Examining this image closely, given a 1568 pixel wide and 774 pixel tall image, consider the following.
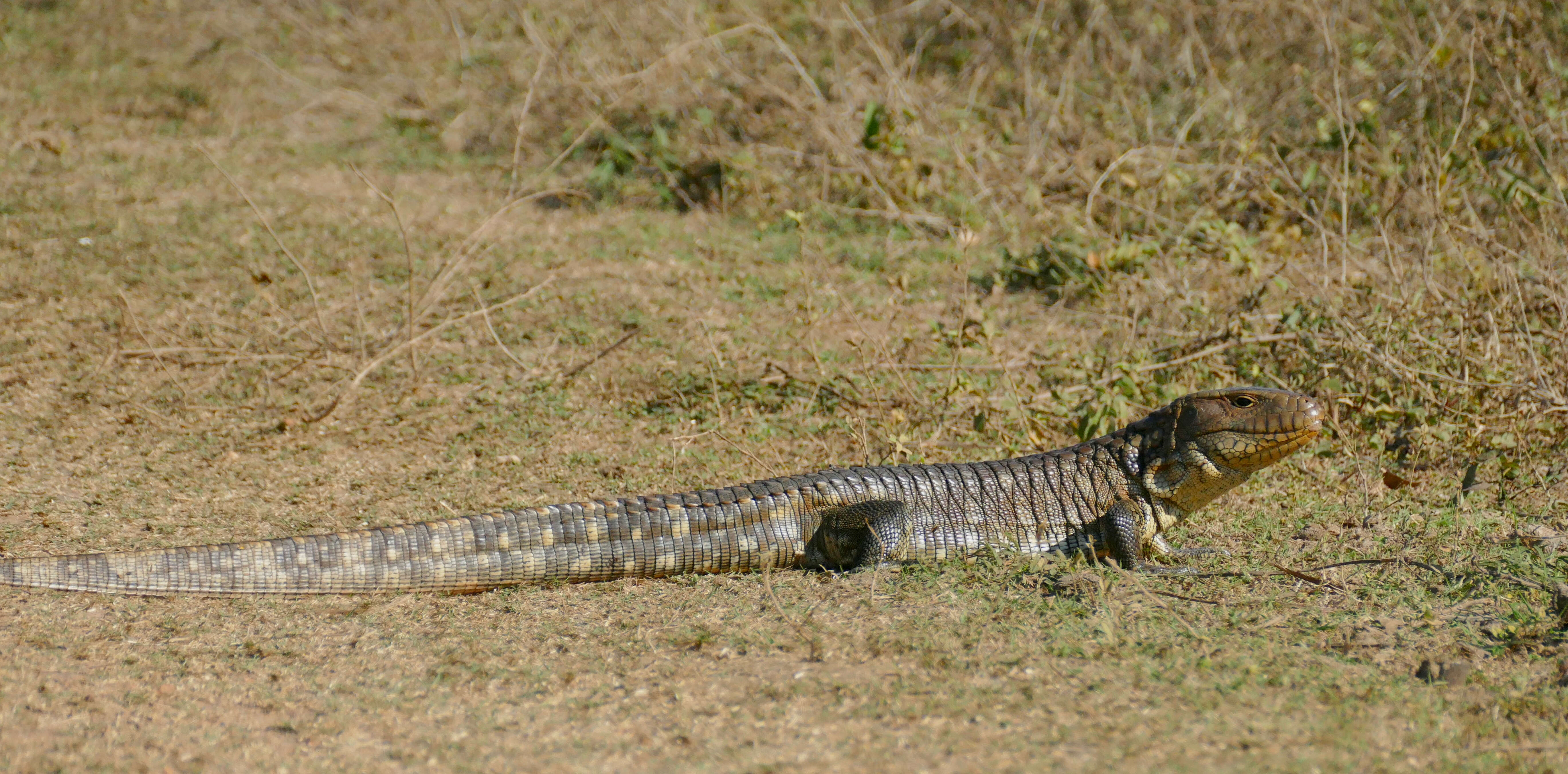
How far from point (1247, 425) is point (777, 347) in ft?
10.6

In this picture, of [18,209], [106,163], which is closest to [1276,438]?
[18,209]

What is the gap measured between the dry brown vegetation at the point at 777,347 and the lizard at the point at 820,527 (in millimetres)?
154

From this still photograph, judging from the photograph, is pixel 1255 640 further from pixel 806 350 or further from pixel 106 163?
pixel 106 163

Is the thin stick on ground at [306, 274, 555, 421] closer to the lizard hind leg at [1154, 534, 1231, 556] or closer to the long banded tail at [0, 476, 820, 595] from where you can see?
the long banded tail at [0, 476, 820, 595]

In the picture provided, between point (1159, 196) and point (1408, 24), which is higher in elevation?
point (1408, 24)

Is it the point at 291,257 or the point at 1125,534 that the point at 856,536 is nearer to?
the point at 1125,534

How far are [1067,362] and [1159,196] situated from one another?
2721 millimetres

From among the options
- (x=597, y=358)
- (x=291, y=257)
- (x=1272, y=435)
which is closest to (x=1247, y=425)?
(x=1272, y=435)

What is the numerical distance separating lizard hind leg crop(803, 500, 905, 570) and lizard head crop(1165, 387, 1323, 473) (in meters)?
1.35

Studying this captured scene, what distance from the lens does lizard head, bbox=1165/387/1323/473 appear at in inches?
199

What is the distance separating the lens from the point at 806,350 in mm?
7410

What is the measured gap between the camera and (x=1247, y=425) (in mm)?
5121

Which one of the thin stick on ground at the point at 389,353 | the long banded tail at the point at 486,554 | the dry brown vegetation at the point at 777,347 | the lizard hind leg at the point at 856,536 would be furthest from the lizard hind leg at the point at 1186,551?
the thin stick on ground at the point at 389,353

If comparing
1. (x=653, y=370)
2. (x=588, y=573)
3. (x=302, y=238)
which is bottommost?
(x=588, y=573)
